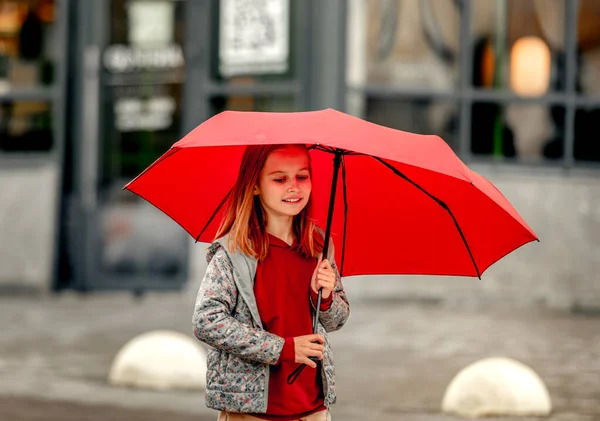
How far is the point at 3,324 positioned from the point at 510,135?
231 inches

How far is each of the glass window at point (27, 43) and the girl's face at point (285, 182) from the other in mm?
10076

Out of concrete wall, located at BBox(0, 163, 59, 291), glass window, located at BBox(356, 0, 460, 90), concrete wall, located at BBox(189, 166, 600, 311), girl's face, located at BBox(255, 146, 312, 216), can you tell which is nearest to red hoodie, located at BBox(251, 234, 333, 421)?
girl's face, located at BBox(255, 146, 312, 216)

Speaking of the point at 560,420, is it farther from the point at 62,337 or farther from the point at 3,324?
the point at 3,324

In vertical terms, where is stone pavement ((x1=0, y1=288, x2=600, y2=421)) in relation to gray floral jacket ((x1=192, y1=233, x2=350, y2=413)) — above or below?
below

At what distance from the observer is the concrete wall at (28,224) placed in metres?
13.0

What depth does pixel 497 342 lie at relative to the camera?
32.0ft

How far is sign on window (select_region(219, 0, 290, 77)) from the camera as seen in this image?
40.7 feet

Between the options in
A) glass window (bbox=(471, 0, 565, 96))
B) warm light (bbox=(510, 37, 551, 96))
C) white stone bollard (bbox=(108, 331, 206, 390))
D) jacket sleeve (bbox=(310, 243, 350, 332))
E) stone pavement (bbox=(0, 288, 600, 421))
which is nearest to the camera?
jacket sleeve (bbox=(310, 243, 350, 332))

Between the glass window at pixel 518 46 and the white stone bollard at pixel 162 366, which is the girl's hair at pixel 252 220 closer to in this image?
the white stone bollard at pixel 162 366

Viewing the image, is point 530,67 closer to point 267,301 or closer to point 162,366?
point 162,366

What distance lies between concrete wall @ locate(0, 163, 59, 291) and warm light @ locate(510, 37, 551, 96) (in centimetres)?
536

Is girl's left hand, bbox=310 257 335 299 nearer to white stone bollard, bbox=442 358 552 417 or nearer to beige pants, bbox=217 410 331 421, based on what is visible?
beige pants, bbox=217 410 331 421

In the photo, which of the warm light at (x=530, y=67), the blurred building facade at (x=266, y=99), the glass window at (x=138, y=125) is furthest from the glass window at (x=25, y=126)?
the warm light at (x=530, y=67)

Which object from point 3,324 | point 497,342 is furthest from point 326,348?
point 3,324
